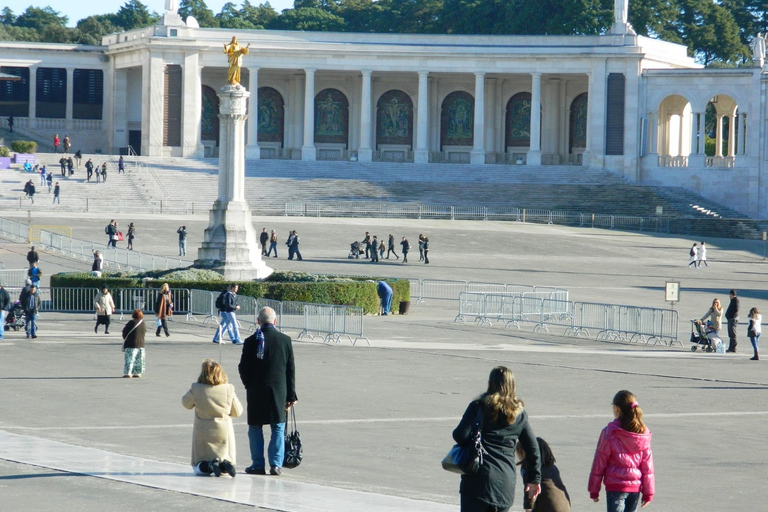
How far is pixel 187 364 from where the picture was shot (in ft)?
81.0

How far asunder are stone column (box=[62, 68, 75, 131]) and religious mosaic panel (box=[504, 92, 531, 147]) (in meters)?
32.4

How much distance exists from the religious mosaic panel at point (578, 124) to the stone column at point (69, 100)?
37.1 meters

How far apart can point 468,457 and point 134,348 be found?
14.0 m

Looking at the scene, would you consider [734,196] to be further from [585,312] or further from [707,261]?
[585,312]

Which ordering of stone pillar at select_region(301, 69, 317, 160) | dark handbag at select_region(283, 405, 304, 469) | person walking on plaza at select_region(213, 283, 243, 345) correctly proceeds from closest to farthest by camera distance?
dark handbag at select_region(283, 405, 304, 469) < person walking on plaza at select_region(213, 283, 243, 345) < stone pillar at select_region(301, 69, 317, 160)

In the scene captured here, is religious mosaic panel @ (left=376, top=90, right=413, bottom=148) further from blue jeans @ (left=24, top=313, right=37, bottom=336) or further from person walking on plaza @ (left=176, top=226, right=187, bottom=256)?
blue jeans @ (left=24, top=313, right=37, bottom=336)

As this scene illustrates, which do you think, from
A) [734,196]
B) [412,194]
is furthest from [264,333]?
[734,196]

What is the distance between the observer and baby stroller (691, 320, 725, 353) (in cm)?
3056

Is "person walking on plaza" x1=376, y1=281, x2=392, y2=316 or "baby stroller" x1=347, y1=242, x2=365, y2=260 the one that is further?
"baby stroller" x1=347, y1=242, x2=365, y2=260

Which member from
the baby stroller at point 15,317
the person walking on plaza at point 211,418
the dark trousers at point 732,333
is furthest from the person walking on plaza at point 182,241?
the person walking on plaza at point 211,418

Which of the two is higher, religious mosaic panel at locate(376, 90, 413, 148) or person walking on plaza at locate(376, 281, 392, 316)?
religious mosaic panel at locate(376, 90, 413, 148)

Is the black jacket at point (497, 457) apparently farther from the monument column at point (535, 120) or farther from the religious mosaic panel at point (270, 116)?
the religious mosaic panel at point (270, 116)

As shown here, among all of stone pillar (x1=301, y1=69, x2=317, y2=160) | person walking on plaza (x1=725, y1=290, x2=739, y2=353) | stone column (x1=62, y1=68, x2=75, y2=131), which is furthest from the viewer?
stone column (x1=62, y1=68, x2=75, y2=131)

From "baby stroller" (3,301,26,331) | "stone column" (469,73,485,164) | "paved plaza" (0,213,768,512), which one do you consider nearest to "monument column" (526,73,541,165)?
"stone column" (469,73,485,164)
